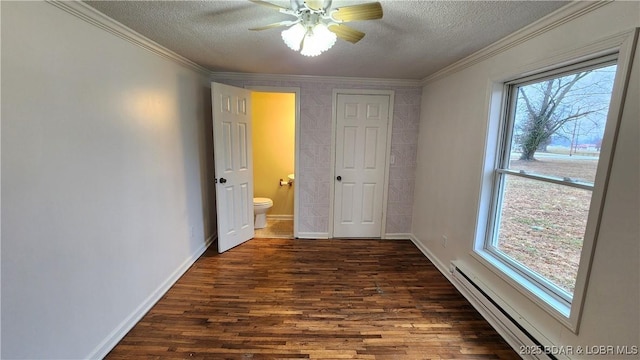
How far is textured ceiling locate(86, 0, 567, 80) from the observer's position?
4.85 ft

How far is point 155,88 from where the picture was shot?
217 cm

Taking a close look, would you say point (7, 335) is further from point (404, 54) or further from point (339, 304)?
point (404, 54)

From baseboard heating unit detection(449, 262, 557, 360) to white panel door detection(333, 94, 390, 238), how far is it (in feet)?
4.49

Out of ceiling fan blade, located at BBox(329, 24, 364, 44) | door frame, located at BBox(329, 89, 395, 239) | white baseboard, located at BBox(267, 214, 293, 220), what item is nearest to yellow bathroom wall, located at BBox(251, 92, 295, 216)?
white baseboard, located at BBox(267, 214, 293, 220)

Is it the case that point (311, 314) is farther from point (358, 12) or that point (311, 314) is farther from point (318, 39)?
point (358, 12)

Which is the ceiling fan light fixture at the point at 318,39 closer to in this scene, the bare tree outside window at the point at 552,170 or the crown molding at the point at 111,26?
the crown molding at the point at 111,26

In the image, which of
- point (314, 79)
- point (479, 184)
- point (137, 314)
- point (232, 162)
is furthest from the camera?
point (314, 79)

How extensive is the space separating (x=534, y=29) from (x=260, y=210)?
3506 mm

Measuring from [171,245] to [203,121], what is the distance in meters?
1.44

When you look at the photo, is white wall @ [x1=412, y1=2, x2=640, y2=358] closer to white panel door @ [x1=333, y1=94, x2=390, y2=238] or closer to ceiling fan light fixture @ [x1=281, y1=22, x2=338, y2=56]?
white panel door @ [x1=333, y1=94, x2=390, y2=238]

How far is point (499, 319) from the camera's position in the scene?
74.2 inches

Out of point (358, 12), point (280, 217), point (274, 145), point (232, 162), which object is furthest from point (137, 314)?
point (274, 145)

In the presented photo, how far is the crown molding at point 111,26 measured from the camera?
1.41 metres

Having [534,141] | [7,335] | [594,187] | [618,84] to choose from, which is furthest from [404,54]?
[7,335]
